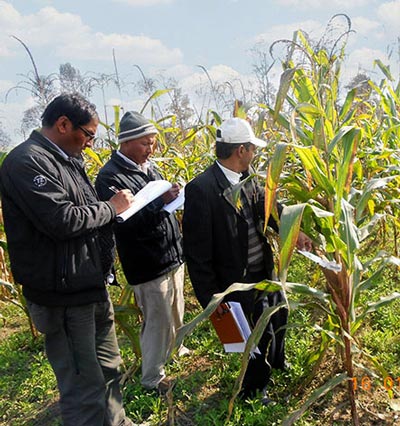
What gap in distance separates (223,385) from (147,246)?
85 centimetres

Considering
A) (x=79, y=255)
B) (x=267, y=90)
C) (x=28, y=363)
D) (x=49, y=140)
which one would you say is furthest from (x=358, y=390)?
(x=267, y=90)

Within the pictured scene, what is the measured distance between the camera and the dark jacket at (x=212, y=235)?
199cm

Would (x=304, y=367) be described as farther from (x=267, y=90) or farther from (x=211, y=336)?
(x=267, y=90)

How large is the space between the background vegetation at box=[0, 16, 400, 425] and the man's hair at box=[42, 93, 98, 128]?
0.67 m

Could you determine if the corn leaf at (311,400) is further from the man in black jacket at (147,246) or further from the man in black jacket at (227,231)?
the man in black jacket at (147,246)

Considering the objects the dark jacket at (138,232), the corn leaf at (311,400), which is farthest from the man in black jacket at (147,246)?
the corn leaf at (311,400)

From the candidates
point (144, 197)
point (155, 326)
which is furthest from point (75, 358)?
point (144, 197)

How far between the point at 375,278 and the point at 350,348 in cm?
28

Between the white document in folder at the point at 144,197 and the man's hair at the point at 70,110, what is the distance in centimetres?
40

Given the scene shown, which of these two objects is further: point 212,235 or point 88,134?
point 212,235

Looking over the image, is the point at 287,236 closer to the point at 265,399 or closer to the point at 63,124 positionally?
the point at 63,124

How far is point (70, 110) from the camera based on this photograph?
1698mm

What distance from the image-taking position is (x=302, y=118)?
1868 mm

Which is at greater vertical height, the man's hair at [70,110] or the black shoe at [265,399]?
the man's hair at [70,110]
